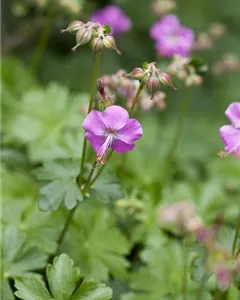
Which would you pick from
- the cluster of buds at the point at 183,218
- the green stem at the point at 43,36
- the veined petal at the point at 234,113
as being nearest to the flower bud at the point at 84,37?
the veined petal at the point at 234,113

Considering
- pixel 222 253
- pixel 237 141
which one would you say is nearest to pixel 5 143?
pixel 237 141

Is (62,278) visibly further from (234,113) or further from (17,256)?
(234,113)

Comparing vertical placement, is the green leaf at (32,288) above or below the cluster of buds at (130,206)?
below

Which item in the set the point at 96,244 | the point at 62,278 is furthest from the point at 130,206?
the point at 62,278

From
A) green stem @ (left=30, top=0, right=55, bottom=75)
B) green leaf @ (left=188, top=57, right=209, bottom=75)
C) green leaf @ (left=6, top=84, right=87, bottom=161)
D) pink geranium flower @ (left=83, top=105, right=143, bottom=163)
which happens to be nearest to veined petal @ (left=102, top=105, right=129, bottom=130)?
pink geranium flower @ (left=83, top=105, right=143, bottom=163)

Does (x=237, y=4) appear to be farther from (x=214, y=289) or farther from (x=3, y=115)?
(x=214, y=289)

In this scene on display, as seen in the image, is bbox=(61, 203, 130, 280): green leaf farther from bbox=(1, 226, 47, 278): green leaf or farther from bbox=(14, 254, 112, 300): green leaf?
bbox=(14, 254, 112, 300): green leaf

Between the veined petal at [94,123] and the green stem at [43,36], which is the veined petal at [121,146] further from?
the green stem at [43,36]

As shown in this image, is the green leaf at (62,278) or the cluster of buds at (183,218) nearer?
the cluster of buds at (183,218)
